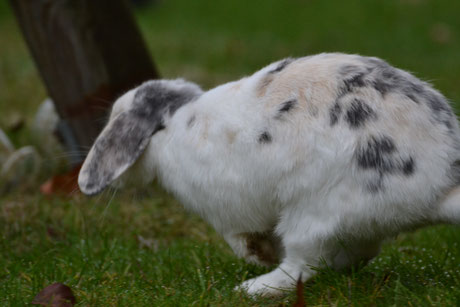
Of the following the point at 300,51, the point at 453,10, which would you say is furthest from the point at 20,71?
the point at 453,10

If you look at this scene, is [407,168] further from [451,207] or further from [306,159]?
[306,159]

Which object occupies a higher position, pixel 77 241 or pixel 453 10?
pixel 77 241

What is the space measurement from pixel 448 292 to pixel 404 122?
663mm

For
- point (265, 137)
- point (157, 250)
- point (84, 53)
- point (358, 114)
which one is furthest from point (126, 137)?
point (84, 53)

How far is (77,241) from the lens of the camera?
3.79 m

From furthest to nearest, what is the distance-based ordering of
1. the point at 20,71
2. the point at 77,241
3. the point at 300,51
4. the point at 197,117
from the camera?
1. the point at 300,51
2. the point at 20,71
3. the point at 77,241
4. the point at 197,117

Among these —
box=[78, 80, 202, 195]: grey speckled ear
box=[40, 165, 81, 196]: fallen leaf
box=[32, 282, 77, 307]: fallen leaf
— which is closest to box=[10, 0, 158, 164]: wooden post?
box=[40, 165, 81, 196]: fallen leaf

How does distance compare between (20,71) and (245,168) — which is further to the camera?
(20,71)

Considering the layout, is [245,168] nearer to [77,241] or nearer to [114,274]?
[114,274]

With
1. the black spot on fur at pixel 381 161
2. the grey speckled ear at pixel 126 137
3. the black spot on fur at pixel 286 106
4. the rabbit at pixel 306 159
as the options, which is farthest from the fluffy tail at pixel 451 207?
the grey speckled ear at pixel 126 137

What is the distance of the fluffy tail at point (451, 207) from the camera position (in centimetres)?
254

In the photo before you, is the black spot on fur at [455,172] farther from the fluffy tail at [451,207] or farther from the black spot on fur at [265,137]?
the black spot on fur at [265,137]

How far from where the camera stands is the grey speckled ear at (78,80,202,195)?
3043mm

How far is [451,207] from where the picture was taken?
8.36 feet
